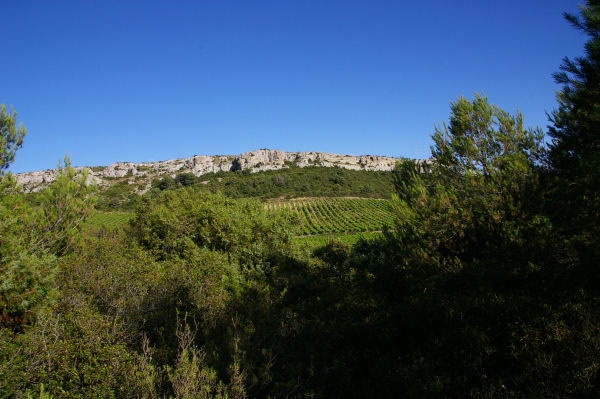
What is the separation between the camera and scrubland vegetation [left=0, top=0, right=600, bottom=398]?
523cm

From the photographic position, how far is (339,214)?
218 feet

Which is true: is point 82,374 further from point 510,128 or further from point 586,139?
point 510,128

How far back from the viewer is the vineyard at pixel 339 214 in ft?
178

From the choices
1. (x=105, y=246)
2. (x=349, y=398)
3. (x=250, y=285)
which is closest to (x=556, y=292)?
(x=349, y=398)

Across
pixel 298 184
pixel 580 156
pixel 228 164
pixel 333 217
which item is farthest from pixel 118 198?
pixel 580 156

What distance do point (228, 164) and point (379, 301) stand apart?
420ft

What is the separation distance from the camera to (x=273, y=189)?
296 ft

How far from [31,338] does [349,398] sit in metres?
6.94

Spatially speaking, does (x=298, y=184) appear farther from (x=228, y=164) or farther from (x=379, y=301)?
(x=379, y=301)

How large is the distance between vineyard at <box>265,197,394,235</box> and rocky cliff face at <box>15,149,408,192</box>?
52.5m

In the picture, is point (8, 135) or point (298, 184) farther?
point (298, 184)

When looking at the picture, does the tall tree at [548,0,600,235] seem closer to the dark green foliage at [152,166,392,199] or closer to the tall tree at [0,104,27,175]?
the tall tree at [0,104,27,175]

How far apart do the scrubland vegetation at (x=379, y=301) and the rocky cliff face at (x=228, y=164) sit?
105 meters

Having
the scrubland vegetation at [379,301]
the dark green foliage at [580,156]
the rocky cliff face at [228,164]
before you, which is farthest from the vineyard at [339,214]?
the rocky cliff face at [228,164]
